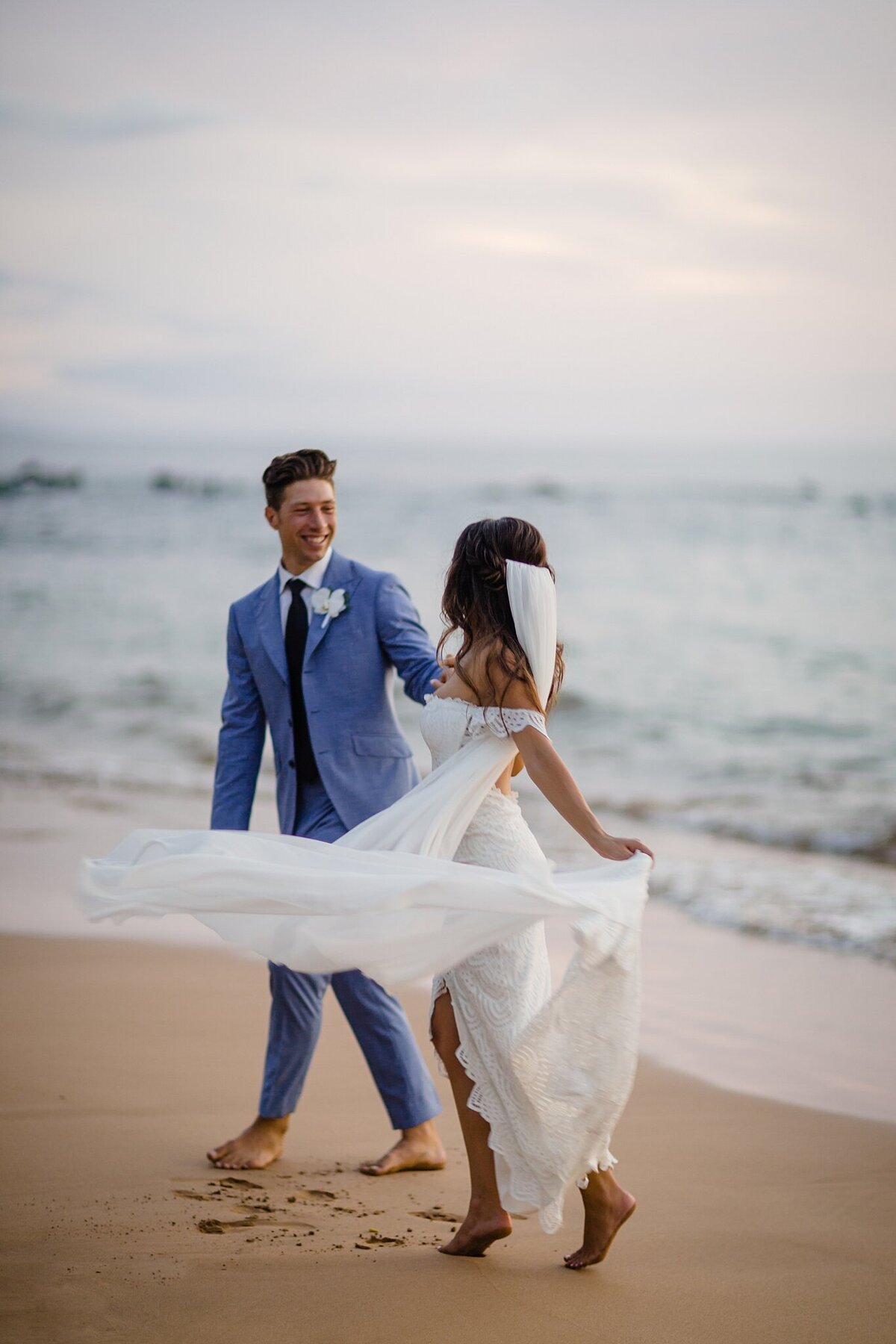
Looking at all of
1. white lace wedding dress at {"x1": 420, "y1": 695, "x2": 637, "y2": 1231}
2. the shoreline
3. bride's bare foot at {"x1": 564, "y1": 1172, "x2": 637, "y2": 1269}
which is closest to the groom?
white lace wedding dress at {"x1": 420, "y1": 695, "x2": 637, "y2": 1231}

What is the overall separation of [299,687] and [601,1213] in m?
1.79

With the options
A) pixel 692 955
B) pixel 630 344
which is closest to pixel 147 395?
pixel 630 344

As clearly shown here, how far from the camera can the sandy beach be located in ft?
9.11

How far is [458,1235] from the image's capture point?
10.1ft

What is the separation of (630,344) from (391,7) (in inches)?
323

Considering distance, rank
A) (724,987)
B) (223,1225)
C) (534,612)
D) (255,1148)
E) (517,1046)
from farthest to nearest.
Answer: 1. (724,987)
2. (255,1148)
3. (223,1225)
4. (534,612)
5. (517,1046)

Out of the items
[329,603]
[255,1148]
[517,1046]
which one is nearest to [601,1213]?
[517,1046]

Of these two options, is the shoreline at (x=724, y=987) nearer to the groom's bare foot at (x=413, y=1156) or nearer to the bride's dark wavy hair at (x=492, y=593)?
the groom's bare foot at (x=413, y=1156)

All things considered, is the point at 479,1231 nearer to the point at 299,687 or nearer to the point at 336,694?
the point at 336,694

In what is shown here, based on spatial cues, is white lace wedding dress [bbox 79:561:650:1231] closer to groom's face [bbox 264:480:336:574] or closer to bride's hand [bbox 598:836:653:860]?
bride's hand [bbox 598:836:653:860]

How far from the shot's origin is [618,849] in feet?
9.75

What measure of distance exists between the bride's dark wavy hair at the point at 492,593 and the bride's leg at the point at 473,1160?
0.80 meters

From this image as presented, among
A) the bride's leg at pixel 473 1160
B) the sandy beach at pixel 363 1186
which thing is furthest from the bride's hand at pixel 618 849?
the sandy beach at pixel 363 1186

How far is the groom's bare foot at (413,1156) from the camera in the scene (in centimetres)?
377
